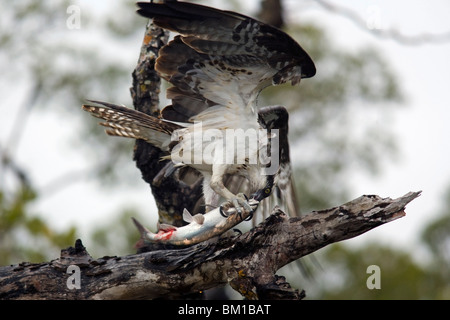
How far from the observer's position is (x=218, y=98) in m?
5.84

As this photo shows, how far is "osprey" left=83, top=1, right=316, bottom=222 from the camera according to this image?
5.03m

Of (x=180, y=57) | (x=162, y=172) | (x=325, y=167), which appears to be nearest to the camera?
(x=180, y=57)

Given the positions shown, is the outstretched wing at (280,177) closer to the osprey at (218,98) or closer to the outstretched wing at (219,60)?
the osprey at (218,98)

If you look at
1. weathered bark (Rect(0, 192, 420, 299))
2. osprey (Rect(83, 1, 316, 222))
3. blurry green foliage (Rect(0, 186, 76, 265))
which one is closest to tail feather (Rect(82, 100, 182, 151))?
osprey (Rect(83, 1, 316, 222))

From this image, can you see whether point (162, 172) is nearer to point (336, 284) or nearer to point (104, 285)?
point (104, 285)

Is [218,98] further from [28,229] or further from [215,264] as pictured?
[28,229]

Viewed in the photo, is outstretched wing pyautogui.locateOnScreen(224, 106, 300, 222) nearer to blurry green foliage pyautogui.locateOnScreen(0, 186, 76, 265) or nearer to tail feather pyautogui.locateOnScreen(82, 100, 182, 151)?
tail feather pyautogui.locateOnScreen(82, 100, 182, 151)

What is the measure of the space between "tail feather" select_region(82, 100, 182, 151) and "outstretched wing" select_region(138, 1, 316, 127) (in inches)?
6.9

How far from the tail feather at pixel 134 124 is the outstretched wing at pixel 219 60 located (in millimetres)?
174

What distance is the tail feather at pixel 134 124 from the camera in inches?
229

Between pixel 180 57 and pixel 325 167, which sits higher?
pixel 325 167
